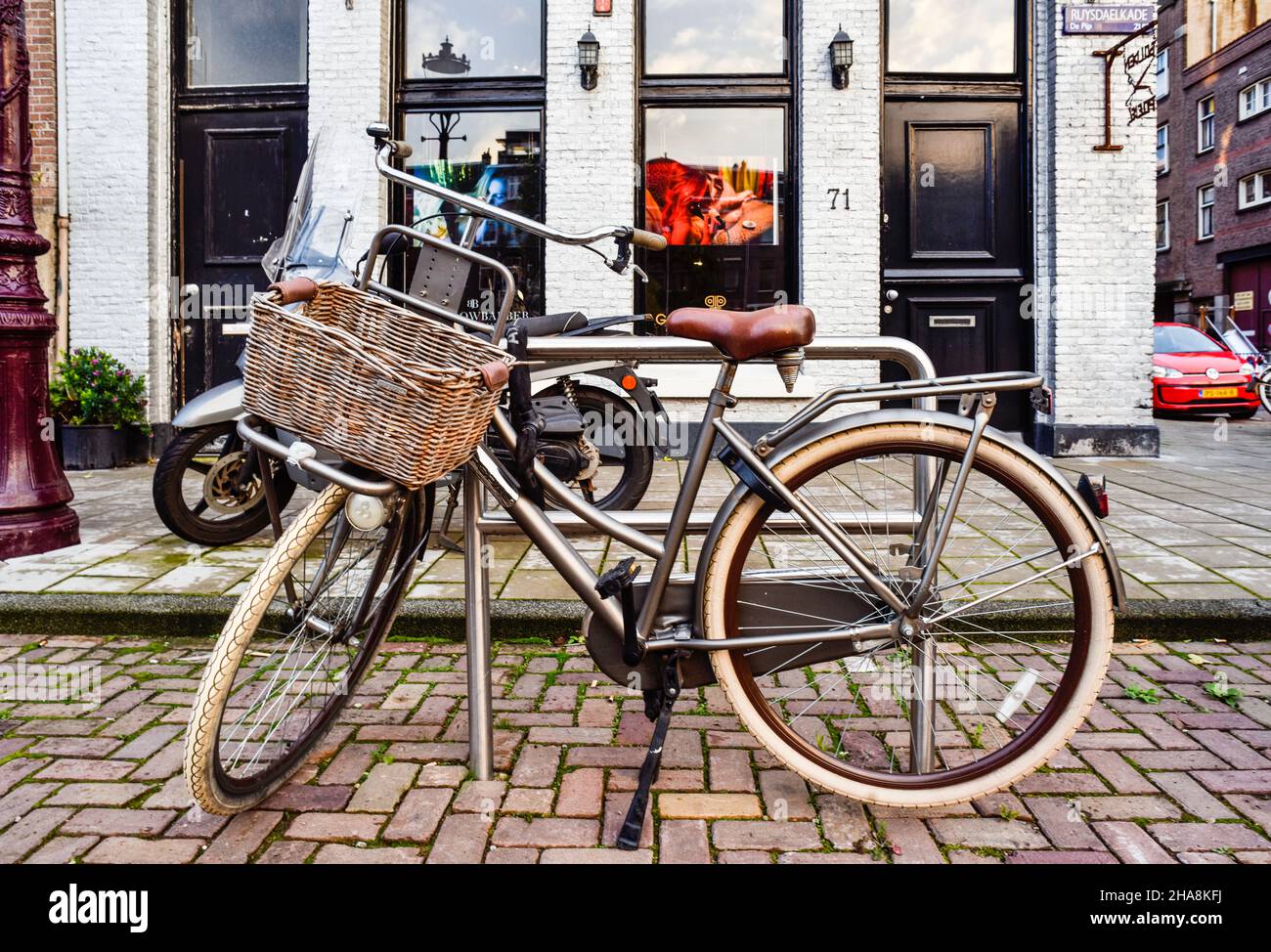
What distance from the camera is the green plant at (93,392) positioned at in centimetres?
779

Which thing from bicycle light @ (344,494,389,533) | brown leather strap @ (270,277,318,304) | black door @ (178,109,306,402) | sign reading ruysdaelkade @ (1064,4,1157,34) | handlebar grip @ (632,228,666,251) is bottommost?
bicycle light @ (344,494,389,533)

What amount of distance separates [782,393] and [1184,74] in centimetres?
2871

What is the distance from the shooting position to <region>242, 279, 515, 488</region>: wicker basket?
2002 millimetres

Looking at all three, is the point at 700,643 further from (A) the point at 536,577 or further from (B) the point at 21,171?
(B) the point at 21,171

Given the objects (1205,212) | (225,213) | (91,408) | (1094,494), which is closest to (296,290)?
(1094,494)

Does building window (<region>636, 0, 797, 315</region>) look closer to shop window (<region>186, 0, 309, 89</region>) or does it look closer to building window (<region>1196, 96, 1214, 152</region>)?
shop window (<region>186, 0, 309, 89</region>)

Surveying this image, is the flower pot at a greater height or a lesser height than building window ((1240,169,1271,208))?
lesser

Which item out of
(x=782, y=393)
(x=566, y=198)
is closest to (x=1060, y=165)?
(x=782, y=393)

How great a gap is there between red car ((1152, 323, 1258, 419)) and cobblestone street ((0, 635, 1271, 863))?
12.4 meters

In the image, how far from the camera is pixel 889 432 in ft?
7.40

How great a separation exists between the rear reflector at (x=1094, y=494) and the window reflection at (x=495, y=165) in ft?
21.7

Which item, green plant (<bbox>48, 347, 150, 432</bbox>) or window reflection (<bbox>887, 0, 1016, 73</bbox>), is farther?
window reflection (<bbox>887, 0, 1016, 73</bbox>)

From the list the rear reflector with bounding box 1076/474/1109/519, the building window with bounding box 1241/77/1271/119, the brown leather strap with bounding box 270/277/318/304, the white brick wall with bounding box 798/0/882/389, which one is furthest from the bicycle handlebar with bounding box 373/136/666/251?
the building window with bounding box 1241/77/1271/119

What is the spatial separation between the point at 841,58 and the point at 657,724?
282 inches
